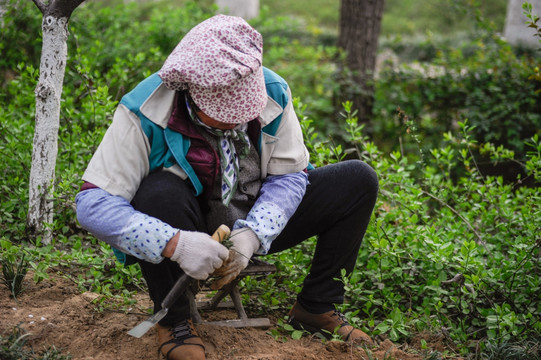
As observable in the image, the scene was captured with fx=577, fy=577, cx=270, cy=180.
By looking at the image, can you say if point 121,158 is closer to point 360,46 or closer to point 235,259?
point 235,259

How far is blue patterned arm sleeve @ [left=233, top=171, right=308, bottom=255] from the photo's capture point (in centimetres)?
220

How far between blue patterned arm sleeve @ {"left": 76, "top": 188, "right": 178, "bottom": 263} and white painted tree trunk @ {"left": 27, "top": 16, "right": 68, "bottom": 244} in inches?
37.1

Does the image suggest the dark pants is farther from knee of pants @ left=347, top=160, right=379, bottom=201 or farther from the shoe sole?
the shoe sole

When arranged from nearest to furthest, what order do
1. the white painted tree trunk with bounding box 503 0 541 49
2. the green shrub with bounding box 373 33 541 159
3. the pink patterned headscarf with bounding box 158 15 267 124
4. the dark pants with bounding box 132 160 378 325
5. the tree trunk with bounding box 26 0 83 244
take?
the pink patterned headscarf with bounding box 158 15 267 124 < the dark pants with bounding box 132 160 378 325 < the tree trunk with bounding box 26 0 83 244 < the green shrub with bounding box 373 33 541 159 < the white painted tree trunk with bounding box 503 0 541 49

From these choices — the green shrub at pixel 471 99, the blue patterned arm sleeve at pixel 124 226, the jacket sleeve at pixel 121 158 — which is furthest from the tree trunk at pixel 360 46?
the blue patterned arm sleeve at pixel 124 226

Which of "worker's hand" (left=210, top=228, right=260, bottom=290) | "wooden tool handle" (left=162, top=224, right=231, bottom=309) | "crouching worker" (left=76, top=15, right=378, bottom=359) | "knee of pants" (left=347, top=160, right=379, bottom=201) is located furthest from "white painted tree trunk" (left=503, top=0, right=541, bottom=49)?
"wooden tool handle" (left=162, top=224, right=231, bottom=309)

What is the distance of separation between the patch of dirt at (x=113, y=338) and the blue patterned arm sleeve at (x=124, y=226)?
464mm

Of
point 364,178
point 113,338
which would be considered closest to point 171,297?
point 113,338

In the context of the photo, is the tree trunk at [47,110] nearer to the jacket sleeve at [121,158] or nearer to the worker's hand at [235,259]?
the jacket sleeve at [121,158]

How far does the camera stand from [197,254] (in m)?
1.97

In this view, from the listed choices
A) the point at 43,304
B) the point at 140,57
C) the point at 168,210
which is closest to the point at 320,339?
the point at 168,210

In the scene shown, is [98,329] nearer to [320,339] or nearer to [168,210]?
[168,210]

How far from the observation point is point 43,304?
8.12ft

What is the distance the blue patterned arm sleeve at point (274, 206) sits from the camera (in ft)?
7.20
